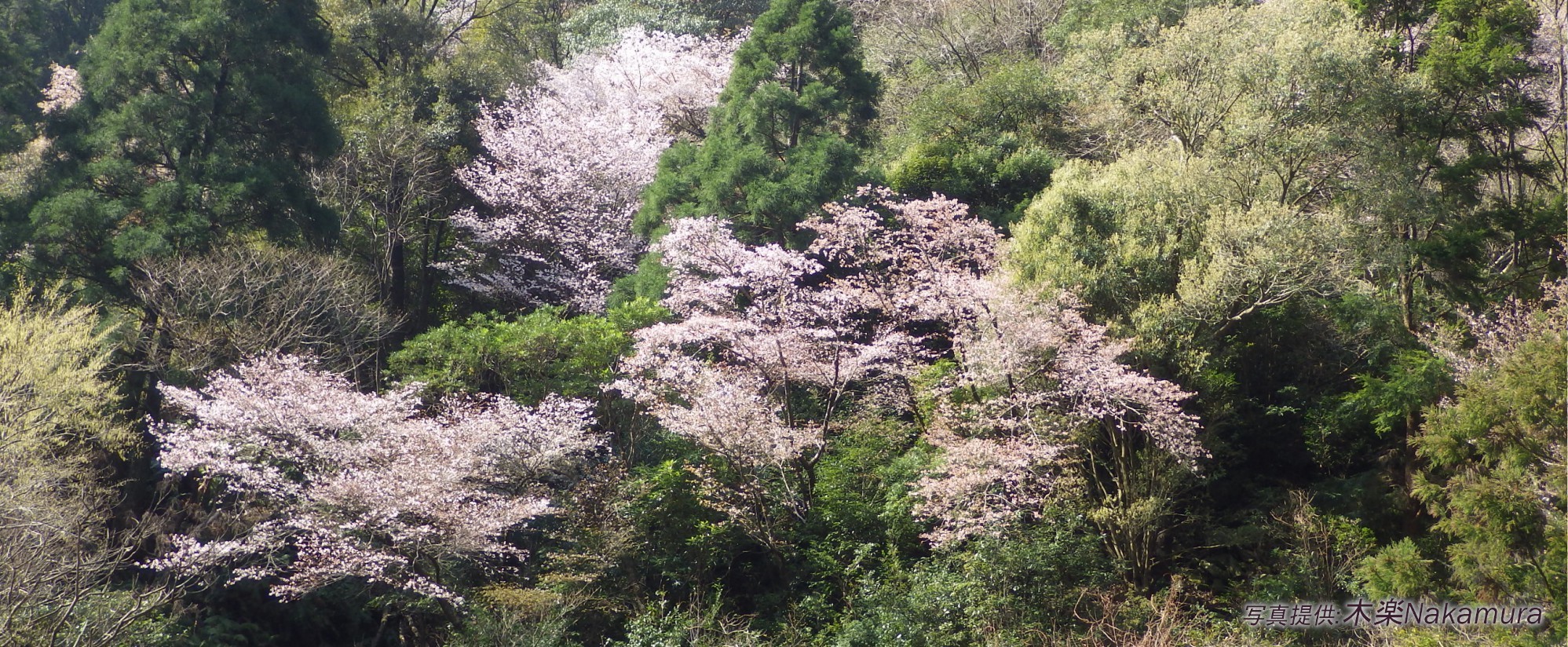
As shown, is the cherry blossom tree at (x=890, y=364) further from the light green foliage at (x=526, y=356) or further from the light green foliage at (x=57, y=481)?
the light green foliage at (x=57, y=481)

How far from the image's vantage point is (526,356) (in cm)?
1498

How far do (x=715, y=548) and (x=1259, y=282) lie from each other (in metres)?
7.23

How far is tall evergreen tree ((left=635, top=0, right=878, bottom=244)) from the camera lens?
17250 millimetres

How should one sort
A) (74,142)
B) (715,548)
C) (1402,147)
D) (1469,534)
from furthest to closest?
(74,142)
(715,548)
(1402,147)
(1469,534)

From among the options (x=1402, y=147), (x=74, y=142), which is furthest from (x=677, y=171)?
(x=1402, y=147)

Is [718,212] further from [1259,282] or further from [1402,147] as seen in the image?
[1402,147]

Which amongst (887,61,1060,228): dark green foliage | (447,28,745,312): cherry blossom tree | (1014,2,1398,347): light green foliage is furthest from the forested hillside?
(447,28,745,312): cherry blossom tree

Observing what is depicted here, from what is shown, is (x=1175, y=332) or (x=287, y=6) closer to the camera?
(x=1175, y=332)

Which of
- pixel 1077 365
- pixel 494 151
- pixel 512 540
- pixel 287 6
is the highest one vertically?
pixel 287 6

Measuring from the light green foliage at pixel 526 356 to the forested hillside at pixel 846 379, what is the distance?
0.28 feet

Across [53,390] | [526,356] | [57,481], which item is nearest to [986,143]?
[526,356]

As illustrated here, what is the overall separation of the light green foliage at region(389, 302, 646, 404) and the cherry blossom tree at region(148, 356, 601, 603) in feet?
2.60

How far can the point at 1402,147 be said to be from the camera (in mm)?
12766

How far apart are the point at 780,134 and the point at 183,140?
9547 millimetres
